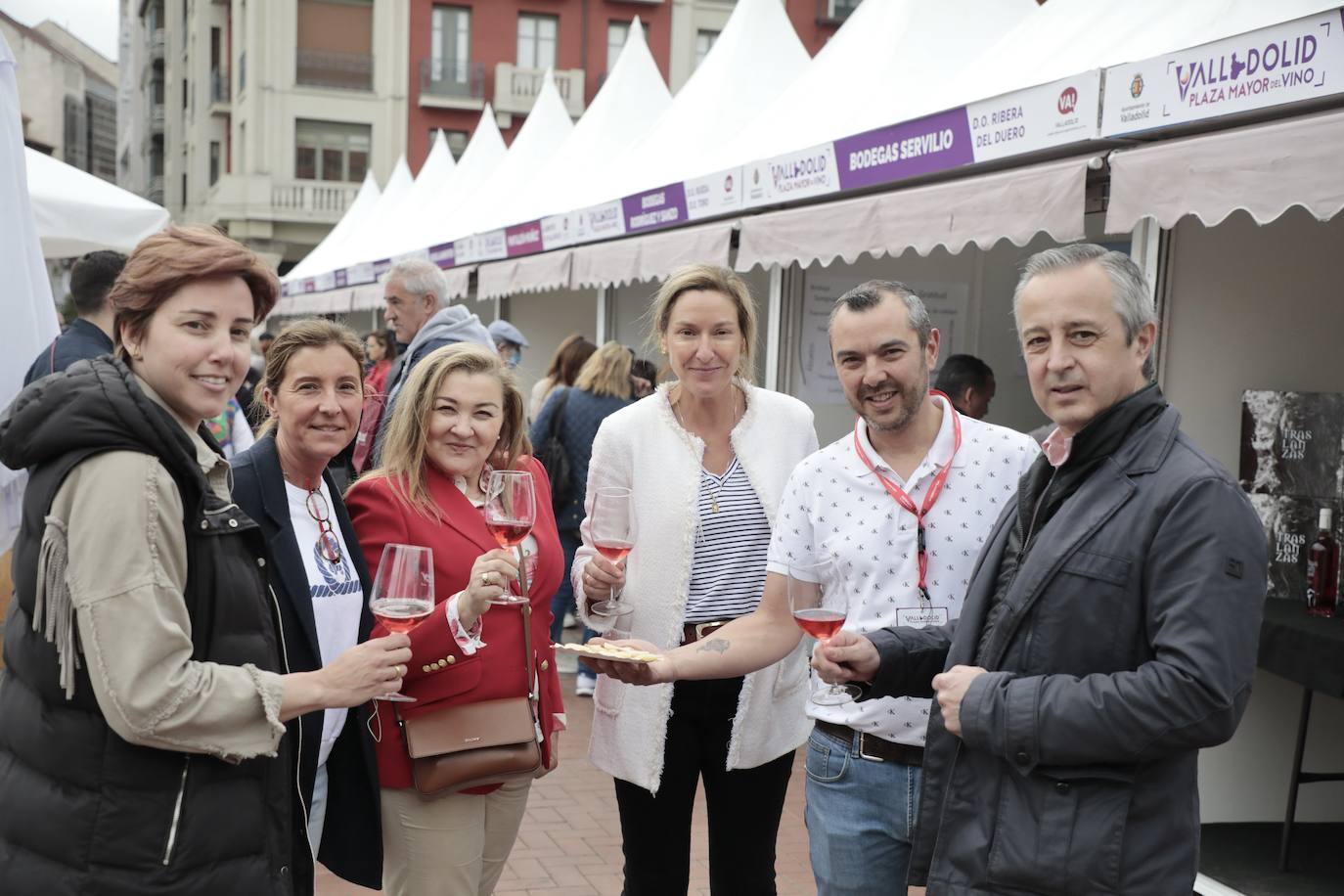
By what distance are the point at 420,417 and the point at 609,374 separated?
4.14 m

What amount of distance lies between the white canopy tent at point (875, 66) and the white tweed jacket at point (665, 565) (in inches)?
139

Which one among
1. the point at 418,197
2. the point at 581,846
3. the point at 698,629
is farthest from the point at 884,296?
the point at 418,197

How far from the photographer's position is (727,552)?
292cm

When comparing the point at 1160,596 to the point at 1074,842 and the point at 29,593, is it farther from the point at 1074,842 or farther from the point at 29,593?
the point at 29,593

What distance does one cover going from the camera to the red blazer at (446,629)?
2568mm

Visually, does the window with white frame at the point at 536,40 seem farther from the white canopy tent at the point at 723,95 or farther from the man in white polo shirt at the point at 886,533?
the man in white polo shirt at the point at 886,533

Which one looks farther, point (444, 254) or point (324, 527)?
point (444, 254)

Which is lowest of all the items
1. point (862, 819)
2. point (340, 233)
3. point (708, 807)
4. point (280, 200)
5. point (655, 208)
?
point (708, 807)

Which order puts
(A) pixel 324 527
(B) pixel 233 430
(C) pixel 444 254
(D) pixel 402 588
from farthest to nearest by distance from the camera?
(C) pixel 444 254
(B) pixel 233 430
(A) pixel 324 527
(D) pixel 402 588

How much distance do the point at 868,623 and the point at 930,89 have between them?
4.70 metres

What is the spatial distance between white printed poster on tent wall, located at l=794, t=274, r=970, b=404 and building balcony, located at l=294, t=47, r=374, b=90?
2882cm

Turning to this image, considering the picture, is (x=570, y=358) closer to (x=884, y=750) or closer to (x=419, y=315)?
(x=419, y=315)

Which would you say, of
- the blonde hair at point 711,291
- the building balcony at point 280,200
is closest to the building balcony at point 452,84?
the building balcony at point 280,200

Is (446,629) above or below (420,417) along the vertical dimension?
below
